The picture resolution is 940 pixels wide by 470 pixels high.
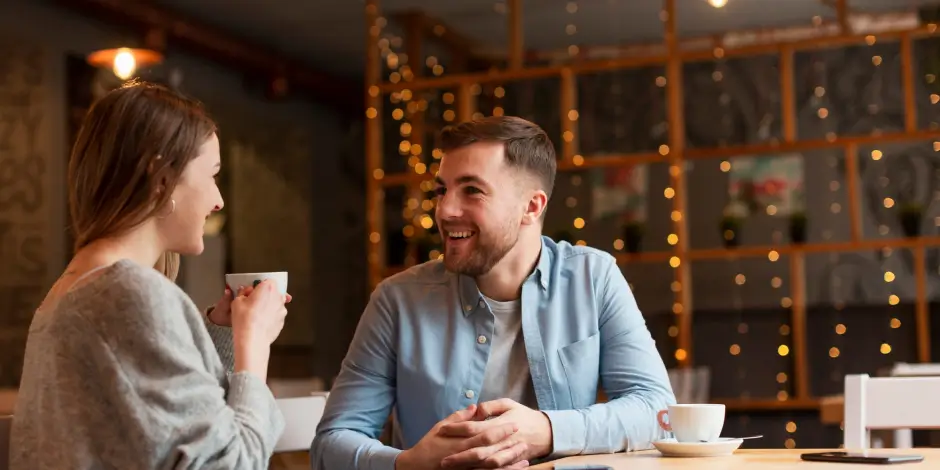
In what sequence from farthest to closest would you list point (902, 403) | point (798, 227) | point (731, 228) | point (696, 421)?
1. point (731, 228)
2. point (798, 227)
3. point (902, 403)
4. point (696, 421)

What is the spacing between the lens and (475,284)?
2309 millimetres

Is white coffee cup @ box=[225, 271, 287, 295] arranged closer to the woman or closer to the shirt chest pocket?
the woman

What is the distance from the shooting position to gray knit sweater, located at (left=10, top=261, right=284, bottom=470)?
145 cm

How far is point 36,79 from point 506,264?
4.78m

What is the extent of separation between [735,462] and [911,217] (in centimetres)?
431

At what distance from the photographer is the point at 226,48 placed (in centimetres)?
747

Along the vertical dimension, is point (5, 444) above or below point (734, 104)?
below

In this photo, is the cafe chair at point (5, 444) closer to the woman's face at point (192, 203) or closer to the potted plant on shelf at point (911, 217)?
the woman's face at point (192, 203)

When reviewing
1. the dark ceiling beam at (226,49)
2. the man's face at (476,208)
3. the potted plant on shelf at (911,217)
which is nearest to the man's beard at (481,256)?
the man's face at (476,208)

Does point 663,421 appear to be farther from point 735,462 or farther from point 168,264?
point 168,264

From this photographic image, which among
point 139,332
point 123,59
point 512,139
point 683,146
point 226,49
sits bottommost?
point 139,332

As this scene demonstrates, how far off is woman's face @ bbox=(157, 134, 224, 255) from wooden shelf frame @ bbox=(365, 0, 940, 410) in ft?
14.7

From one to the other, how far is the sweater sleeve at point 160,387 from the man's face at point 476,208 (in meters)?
0.86

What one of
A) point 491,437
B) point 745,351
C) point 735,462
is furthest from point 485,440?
point 745,351
